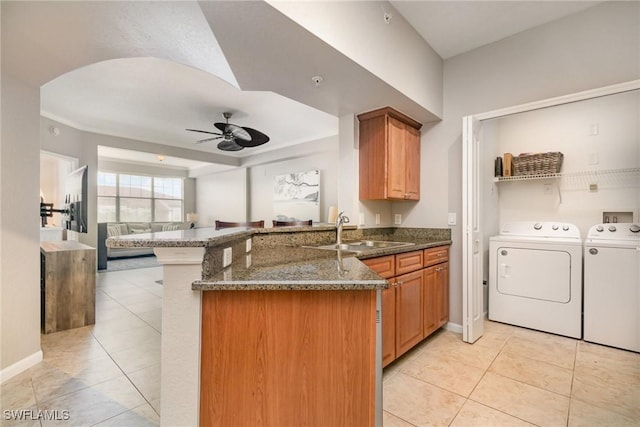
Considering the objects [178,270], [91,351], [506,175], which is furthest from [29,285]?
[506,175]

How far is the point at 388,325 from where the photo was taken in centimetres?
196

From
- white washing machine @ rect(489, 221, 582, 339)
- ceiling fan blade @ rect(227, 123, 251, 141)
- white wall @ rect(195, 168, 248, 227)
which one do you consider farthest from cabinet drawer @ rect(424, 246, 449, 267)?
white wall @ rect(195, 168, 248, 227)

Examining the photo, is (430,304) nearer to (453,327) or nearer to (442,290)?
(442,290)

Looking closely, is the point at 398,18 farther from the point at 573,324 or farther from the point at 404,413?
the point at 573,324

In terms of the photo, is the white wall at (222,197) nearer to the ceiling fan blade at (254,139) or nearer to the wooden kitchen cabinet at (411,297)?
the ceiling fan blade at (254,139)

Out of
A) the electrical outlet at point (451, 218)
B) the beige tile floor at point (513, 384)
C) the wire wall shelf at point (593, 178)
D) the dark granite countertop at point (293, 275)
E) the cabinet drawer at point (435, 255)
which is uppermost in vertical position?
the wire wall shelf at point (593, 178)

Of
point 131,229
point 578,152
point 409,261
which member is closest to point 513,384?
point 409,261

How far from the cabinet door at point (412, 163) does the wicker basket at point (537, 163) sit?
41.9 inches

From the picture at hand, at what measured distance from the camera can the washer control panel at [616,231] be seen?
8.07ft

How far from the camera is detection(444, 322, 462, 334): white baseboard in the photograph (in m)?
2.72

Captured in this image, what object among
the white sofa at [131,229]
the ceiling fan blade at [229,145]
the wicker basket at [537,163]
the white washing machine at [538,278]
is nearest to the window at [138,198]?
the white sofa at [131,229]

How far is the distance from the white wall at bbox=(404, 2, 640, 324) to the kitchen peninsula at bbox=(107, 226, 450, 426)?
2.01 metres

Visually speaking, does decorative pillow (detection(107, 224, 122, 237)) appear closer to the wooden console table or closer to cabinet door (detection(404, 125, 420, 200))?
the wooden console table

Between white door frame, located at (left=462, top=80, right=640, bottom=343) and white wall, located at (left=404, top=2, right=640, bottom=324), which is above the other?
white wall, located at (left=404, top=2, right=640, bottom=324)
